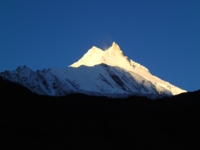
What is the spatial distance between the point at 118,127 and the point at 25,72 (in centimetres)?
13819

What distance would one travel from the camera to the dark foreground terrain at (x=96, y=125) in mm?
41594

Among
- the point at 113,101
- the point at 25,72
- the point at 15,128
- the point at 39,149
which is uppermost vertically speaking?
the point at 25,72

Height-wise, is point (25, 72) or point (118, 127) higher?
point (25, 72)

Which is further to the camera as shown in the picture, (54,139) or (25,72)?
(25,72)

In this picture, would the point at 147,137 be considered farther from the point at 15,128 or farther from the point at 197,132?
the point at 15,128

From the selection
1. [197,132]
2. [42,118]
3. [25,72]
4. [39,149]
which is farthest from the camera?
[25,72]

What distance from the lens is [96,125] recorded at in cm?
5284

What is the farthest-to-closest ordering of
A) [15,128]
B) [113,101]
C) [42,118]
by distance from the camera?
[113,101]
[42,118]
[15,128]

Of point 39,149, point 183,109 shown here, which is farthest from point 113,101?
point 39,149

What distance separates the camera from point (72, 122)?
161 ft

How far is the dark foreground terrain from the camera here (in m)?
41.6

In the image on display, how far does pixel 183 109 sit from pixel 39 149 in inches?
1105

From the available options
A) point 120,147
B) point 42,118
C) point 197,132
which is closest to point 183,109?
point 197,132

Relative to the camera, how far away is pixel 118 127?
171 ft
